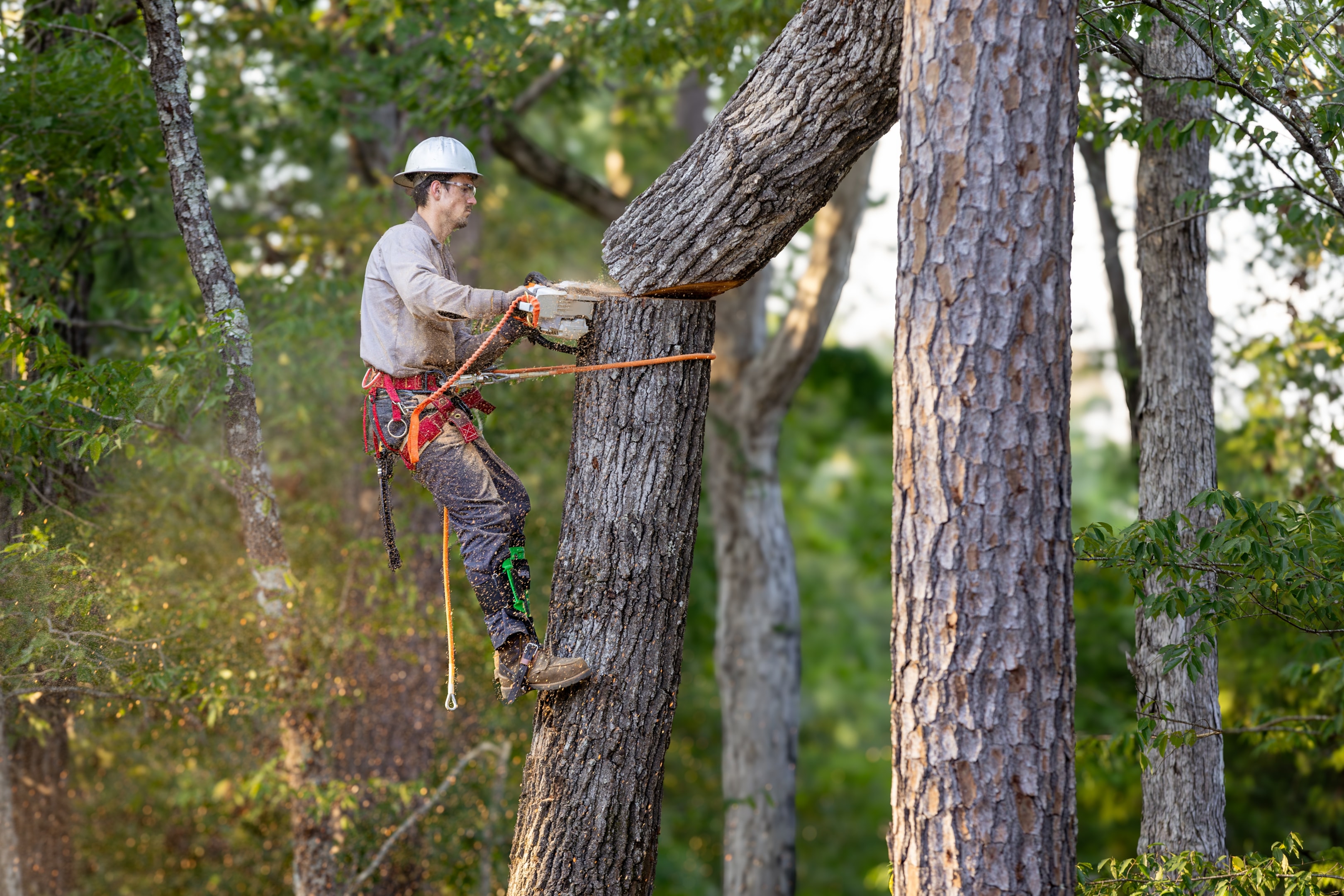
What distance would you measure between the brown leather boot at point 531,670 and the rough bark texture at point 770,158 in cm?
130

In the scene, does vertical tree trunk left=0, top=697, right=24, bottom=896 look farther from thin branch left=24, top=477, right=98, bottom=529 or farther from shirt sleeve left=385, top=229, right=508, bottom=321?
shirt sleeve left=385, top=229, right=508, bottom=321

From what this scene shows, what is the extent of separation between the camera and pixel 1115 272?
24.1ft

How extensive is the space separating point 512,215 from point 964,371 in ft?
36.5

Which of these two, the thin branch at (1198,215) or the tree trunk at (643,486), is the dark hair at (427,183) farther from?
the thin branch at (1198,215)

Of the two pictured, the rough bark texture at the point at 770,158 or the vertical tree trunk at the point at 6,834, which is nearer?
the rough bark texture at the point at 770,158

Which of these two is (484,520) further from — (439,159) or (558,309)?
(439,159)

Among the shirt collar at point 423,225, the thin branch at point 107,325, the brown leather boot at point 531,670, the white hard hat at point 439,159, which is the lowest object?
the brown leather boot at point 531,670

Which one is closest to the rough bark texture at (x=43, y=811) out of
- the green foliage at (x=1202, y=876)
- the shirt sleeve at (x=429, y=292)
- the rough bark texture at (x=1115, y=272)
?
the shirt sleeve at (x=429, y=292)

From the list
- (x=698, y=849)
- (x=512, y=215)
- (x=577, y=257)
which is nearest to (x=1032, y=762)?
(x=698, y=849)

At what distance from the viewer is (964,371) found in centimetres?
268

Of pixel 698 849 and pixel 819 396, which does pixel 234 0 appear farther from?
pixel 698 849

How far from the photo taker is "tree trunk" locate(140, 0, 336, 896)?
428 cm

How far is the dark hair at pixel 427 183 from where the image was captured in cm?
371

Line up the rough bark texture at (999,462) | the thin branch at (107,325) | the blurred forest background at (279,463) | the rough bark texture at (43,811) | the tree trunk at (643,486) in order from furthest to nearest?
the rough bark texture at (43,811) → the thin branch at (107,325) → the blurred forest background at (279,463) → the tree trunk at (643,486) → the rough bark texture at (999,462)
